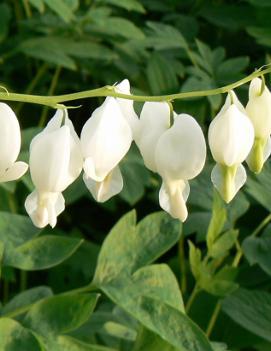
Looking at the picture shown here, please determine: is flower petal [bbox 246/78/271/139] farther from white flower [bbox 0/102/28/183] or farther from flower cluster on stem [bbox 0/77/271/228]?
white flower [bbox 0/102/28/183]

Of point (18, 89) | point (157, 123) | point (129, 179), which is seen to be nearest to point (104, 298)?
point (129, 179)

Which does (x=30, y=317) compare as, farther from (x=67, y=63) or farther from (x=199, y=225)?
(x=67, y=63)

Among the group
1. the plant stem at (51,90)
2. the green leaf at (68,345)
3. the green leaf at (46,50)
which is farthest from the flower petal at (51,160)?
the plant stem at (51,90)

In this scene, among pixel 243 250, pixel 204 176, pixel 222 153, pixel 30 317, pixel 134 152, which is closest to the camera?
pixel 222 153

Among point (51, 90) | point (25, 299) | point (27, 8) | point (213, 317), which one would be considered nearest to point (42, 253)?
point (25, 299)

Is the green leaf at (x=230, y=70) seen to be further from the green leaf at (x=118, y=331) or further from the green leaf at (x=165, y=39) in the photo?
the green leaf at (x=118, y=331)

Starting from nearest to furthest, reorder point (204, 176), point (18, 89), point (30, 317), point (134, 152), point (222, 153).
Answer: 1. point (222, 153)
2. point (30, 317)
3. point (204, 176)
4. point (134, 152)
5. point (18, 89)
